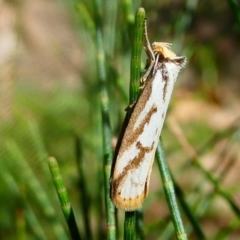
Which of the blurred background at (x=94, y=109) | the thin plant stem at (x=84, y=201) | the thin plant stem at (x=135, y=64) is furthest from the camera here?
the blurred background at (x=94, y=109)

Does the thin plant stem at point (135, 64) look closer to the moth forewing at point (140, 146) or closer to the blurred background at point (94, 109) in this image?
the moth forewing at point (140, 146)

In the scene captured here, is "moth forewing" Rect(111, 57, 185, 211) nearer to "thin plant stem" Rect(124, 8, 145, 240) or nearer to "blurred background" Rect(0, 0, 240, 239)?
"thin plant stem" Rect(124, 8, 145, 240)

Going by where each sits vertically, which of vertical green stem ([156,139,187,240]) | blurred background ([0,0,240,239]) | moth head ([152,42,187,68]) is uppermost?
blurred background ([0,0,240,239])

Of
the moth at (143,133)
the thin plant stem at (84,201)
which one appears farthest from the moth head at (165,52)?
the thin plant stem at (84,201)

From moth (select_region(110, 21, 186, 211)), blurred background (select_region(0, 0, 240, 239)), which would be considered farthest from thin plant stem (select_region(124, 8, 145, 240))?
blurred background (select_region(0, 0, 240, 239))

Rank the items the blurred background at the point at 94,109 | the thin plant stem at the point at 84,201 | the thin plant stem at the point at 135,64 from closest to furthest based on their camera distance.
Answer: the thin plant stem at the point at 135,64 < the thin plant stem at the point at 84,201 < the blurred background at the point at 94,109

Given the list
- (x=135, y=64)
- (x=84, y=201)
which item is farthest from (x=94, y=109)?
(x=135, y=64)
